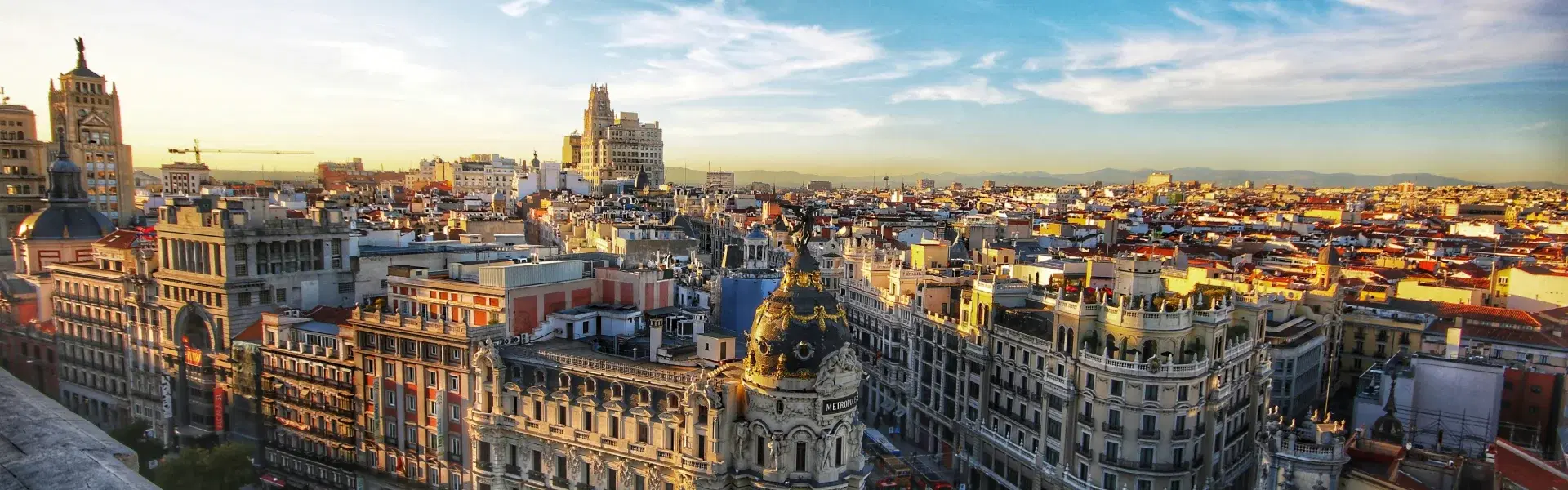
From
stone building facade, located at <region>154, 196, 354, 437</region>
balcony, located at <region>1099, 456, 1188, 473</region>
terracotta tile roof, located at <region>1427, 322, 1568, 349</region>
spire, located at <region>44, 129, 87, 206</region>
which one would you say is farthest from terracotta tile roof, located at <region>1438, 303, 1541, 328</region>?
spire, located at <region>44, 129, 87, 206</region>

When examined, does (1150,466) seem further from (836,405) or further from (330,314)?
(330,314)

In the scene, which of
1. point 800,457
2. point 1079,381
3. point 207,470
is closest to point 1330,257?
point 1079,381

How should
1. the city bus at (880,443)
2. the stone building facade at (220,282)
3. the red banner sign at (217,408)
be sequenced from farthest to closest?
the red banner sign at (217,408) < the stone building facade at (220,282) < the city bus at (880,443)

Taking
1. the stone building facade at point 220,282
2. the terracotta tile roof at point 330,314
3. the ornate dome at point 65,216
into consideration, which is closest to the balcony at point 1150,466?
the terracotta tile roof at point 330,314

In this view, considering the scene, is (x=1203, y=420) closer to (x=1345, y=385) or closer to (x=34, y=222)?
(x=1345, y=385)

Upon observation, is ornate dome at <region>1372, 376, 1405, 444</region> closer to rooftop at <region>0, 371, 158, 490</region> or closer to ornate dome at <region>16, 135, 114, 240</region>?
rooftop at <region>0, 371, 158, 490</region>

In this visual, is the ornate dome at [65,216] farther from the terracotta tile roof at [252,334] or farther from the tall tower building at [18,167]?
the terracotta tile roof at [252,334]
